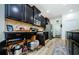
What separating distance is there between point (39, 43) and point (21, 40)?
1.16 ft

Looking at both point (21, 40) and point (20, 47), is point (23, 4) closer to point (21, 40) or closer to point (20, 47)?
point (21, 40)

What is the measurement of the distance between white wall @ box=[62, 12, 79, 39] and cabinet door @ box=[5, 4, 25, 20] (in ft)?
2.57

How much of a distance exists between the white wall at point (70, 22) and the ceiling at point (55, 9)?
0.27 ft

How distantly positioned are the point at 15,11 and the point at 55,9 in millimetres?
723

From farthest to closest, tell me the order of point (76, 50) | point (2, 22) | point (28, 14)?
point (28, 14) < point (76, 50) < point (2, 22)

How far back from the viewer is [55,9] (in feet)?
6.06

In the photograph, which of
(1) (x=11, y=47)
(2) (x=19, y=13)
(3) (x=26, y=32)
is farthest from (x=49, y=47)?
(2) (x=19, y=13)

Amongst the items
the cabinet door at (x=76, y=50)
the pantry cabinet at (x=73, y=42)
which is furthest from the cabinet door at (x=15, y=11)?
the cabinet door at (x=76, y=50)

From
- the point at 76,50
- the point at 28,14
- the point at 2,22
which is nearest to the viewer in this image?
the point at 2,22

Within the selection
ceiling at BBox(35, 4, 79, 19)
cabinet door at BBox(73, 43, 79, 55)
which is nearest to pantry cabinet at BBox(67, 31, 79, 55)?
cabinet door at BBox(73, 43, 79, 55)

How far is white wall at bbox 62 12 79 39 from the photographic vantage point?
180 cm

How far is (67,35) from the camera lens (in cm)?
189

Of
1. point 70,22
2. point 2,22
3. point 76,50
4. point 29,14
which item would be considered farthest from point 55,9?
point 2,22

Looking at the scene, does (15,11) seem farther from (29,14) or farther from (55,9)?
(55,9)
